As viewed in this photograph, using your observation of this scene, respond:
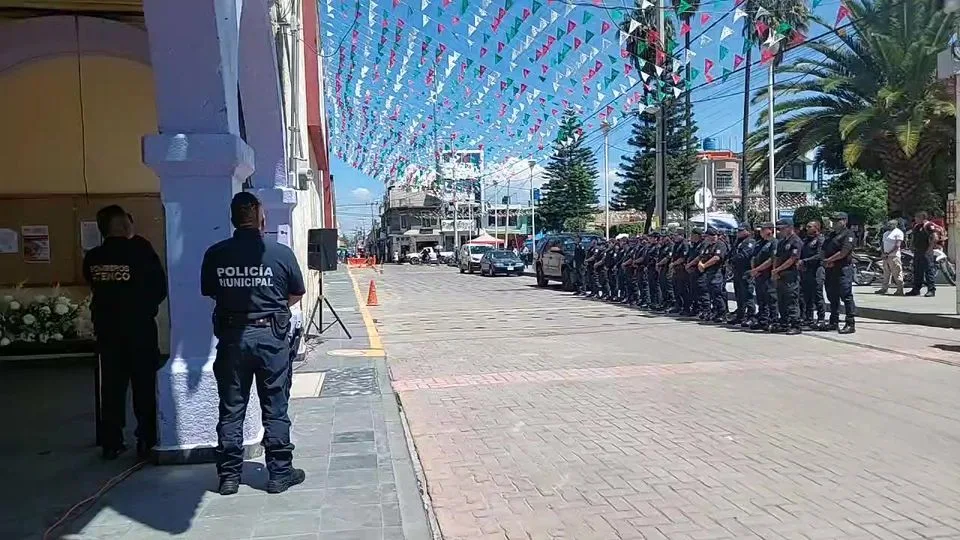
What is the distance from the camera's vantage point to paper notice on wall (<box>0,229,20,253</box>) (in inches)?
446

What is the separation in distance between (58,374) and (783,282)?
10.7 m

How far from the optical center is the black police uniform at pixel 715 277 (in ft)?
51.6

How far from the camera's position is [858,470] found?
5.97 m

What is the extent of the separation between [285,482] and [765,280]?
10.7 metres

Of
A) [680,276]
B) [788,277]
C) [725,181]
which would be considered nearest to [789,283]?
[788,277]

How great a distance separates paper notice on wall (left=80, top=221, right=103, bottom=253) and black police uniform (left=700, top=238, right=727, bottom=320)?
10.5 metres

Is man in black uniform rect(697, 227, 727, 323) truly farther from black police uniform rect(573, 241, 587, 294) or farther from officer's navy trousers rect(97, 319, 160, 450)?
officer's navy trousers rect(97, 319, 160, 450)

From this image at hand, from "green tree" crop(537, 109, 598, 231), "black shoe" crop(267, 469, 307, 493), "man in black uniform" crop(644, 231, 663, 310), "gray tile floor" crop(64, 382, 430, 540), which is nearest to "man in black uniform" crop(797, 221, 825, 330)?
"man in black uniform" crop(644, 231, 663, 310)

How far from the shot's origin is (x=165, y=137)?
5883 mm

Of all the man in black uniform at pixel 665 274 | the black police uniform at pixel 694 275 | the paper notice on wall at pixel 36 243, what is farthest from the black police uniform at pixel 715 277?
the paper notice on wall at pixel 36 243

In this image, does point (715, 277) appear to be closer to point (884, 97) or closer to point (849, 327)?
point (849, 327)

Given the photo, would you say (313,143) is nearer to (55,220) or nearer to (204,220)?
(55,220)

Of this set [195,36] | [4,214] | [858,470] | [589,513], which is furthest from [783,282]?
[4,214]

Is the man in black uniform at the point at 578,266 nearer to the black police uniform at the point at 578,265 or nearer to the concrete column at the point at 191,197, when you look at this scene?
the black police uniform at the point at 578,265
